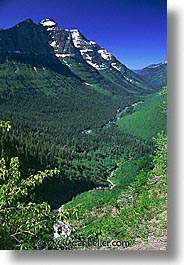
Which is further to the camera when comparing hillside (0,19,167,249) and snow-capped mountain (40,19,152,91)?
snow-capped mountain (40,19,152,91)

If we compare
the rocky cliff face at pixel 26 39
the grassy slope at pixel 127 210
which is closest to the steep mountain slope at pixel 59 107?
the rocky cliff face at pixel 26 39

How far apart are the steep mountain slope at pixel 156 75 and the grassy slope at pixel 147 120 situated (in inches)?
4.1

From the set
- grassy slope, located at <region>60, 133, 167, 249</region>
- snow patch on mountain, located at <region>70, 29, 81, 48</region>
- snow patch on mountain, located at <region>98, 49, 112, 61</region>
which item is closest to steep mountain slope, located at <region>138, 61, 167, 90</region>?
snow patch on mountain, located at <region>98, 49, 112, 61</region>

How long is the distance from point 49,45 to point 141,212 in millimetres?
1644

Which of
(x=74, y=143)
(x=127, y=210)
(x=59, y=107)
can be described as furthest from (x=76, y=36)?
(x=127, y=210)

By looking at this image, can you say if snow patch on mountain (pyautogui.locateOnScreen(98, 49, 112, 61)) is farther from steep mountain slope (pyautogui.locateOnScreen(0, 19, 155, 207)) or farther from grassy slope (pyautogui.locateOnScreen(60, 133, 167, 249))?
grassy slope (pyautogui.locateOnScreen(60, 133, 167, 249))

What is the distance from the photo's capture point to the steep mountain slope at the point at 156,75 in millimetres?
3924

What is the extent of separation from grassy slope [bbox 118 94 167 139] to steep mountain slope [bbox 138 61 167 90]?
0.10 meters

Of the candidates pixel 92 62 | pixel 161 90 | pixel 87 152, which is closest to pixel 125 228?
pixel 87 152

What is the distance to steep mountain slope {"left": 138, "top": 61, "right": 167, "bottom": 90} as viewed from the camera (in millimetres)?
3924

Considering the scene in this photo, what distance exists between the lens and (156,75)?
13.1ft

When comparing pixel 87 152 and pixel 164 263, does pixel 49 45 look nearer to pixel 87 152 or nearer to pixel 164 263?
pixel 87 152

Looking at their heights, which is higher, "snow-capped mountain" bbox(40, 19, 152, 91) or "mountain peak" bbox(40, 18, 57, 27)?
"mountain peak" bbox(40, 18, 57, 27)

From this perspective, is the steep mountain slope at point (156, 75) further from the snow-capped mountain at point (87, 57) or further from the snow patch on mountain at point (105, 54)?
the snow patch on mountain at point (105, 54)
